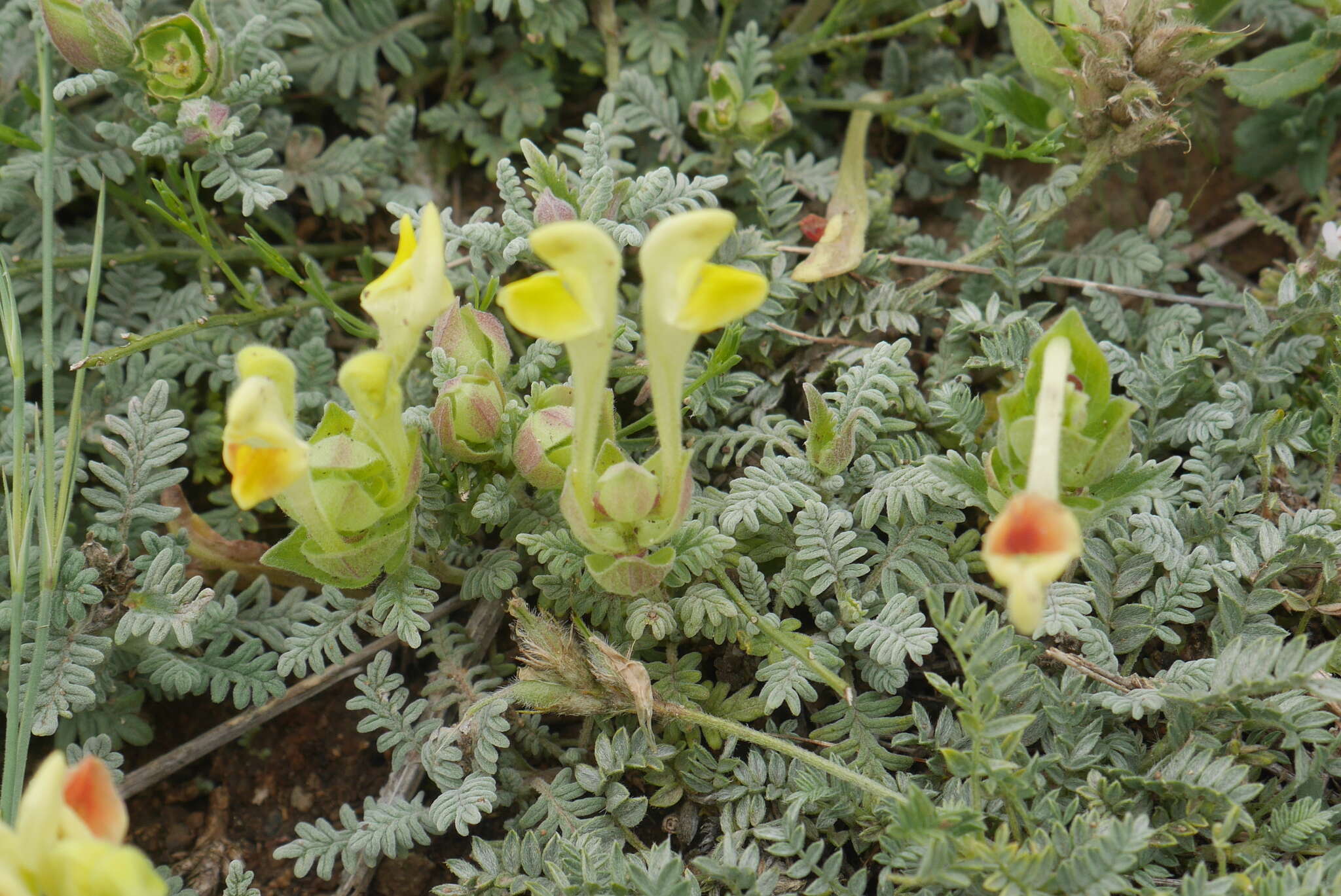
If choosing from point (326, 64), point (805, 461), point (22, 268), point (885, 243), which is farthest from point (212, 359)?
point (885, 243)

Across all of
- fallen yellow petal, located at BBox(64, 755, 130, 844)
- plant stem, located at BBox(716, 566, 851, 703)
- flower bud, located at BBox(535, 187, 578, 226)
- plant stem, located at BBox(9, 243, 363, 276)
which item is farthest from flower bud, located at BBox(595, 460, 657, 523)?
plant stem, located at BBox(9, 243, 363, 276)

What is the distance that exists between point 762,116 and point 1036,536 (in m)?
1.22

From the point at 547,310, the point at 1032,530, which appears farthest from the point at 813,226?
the point at 1032,530

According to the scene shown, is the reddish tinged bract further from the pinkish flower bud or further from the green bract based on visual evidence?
the pinkish flower bud

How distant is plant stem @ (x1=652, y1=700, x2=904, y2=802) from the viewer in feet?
4.63

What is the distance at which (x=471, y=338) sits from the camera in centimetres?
163

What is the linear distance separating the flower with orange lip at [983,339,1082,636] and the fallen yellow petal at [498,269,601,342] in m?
0.49

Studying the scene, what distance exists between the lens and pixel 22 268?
6.50 feet

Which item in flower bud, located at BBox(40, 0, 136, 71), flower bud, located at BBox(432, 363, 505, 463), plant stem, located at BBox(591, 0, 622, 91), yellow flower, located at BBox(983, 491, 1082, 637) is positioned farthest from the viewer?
plant stem, located at BBox(591, 0, 622, 91)

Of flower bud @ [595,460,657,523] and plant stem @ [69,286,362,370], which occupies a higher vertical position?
flower bud @ [595,460,657,523]

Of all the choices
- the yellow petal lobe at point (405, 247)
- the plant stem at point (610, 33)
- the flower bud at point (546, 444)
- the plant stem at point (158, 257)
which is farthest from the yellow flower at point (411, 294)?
the plant stem at point (610, 33)

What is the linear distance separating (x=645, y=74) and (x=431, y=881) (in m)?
1.52

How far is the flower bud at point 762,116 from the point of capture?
2066 mm

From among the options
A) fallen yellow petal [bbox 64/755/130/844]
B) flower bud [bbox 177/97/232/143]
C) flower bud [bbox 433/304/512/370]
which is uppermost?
flower bud [bbox 177/97/232/143]
